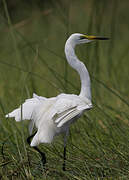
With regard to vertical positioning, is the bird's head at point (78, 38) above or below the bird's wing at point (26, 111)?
above

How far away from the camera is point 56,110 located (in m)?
2.05

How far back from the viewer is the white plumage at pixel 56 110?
2061 mm

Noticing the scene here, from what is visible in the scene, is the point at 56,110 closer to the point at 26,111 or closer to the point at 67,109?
the point at 67,109

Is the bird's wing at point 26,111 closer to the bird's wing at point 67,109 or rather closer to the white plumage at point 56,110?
the white plumage at point 56,110

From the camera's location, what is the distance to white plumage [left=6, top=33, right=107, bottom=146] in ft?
6.76

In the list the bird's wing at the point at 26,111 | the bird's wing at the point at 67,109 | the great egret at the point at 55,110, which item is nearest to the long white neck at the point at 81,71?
the great egret at the point at 55,110

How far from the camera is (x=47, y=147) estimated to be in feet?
7.96

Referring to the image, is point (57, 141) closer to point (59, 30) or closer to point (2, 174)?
point (2, 174)

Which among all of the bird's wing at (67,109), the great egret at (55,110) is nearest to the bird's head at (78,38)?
the great egret at (55,110)

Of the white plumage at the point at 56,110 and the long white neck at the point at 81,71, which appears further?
the long white neck at the point at 81,71

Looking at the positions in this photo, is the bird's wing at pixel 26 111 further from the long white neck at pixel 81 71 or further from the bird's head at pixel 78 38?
the bird's head at pixel 78 38

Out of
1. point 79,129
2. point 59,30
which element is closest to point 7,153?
point 79,129

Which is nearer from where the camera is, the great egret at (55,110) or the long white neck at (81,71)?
the great egret at (55,110)

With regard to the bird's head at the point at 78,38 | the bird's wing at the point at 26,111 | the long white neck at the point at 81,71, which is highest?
the bird's head at the point at 78,38
